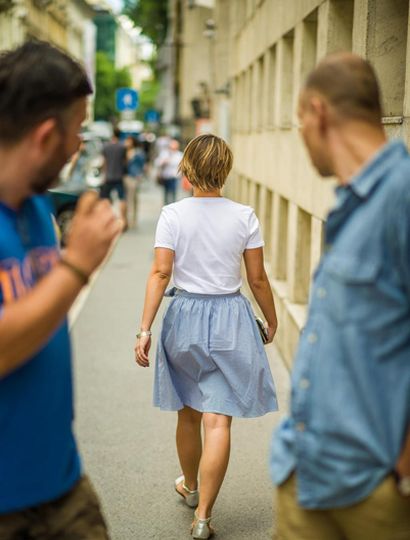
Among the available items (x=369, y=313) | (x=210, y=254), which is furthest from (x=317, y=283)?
(x=210, y=254)

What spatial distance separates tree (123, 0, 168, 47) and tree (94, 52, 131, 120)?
171 ft

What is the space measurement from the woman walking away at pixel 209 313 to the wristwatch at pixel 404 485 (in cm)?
224

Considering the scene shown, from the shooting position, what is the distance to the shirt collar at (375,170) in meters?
2.29

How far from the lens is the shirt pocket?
2.26m

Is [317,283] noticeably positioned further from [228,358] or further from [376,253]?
[228,358]

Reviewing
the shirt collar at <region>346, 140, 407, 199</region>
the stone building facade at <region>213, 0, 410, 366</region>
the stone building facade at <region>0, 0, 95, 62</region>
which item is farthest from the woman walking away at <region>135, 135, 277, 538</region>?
the stone building facade at <region>0, 0, 95, 62</region>

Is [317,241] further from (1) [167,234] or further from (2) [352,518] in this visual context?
(2) [352,518]

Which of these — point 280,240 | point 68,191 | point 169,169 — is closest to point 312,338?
point 280,240

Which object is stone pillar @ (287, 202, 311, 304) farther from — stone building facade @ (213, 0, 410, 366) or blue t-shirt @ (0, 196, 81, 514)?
blue t-shirt @ (0, 196, 81, 514)

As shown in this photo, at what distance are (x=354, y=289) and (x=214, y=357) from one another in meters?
2.36

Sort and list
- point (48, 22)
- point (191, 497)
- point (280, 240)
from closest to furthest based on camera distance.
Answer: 1. point (191, 497)
2. point (280, 240)
3. point (48, 22)

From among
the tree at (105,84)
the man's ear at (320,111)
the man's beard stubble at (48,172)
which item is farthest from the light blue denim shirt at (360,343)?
the tree at (105,84)

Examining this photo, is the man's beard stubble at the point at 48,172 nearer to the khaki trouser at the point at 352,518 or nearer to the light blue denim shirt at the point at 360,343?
the light blue denim shirt at the point at 360,343

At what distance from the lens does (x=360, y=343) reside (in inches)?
89.9
